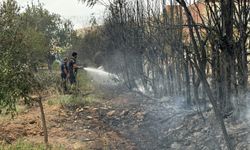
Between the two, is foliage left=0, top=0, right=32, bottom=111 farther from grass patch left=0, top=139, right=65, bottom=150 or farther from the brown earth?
the brown earth

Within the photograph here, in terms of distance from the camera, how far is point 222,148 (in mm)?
6578

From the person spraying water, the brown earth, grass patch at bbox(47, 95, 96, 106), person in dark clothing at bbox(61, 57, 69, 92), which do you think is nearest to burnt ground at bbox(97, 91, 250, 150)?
the brown earth

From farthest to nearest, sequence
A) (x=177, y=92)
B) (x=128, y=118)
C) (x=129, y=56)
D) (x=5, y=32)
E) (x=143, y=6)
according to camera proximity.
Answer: (x=129, y=56), (x=143, y=6), (x=177, y=92), (x=128, y=118), (x=5, y=32)

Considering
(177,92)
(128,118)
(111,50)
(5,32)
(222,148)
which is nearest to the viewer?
(222,148)

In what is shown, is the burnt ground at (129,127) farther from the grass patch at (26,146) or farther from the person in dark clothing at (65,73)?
the person in dark clothing at (65,73)

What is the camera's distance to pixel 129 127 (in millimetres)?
9719

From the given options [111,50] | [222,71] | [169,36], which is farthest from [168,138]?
[111,50]

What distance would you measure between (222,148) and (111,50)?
1720 centimetres

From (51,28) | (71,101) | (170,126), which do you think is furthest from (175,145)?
(51,28)

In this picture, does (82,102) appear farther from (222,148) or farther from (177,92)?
(222,148)

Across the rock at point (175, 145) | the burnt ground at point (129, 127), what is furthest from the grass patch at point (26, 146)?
the rock at point (175, 145)

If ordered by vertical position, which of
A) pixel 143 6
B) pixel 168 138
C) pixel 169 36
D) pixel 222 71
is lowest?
pixel 168 138

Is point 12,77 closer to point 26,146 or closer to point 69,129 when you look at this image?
point 26,146

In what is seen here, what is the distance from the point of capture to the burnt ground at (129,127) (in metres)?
7.21
